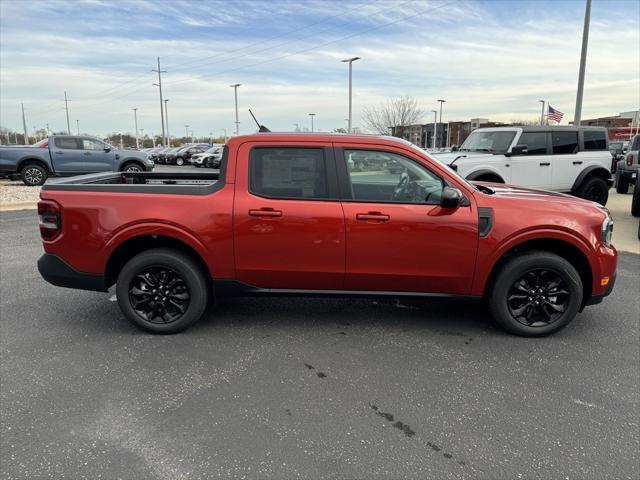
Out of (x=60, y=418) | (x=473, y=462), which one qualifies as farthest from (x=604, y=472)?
(x=60, y=418)

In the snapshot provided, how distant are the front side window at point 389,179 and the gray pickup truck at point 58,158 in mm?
15222

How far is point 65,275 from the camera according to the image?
4148 millimetres

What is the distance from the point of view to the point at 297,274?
4082mm

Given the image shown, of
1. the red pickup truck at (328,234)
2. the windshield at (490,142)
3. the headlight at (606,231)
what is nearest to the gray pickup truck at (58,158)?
the windshield at (490,142)

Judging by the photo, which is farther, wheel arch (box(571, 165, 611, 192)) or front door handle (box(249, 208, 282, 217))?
wheel arch (box(571, 165, 611, 192))

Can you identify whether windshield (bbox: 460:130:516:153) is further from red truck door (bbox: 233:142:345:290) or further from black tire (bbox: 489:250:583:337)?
red truck door (bbox: 233:142:345:290)

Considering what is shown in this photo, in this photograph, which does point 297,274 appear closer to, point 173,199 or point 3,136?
point 173,199

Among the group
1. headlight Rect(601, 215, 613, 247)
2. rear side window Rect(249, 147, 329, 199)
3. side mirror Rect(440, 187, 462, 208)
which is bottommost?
headlight Rect(601, 215, 613, 247)

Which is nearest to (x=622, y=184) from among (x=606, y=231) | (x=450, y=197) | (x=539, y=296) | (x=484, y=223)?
(x=606, y=231)

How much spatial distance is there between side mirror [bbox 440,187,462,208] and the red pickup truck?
0.03 m

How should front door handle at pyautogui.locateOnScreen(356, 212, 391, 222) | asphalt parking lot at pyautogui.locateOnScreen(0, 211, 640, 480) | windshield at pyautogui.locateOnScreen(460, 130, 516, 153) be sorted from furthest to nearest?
windshield at pyautogui.locateOnScreen(460, 130, 516, 153), front door handle at pyautogui.locateOnScreen(356, 212, 391, 222), asphalt parking lot at pyautogui.locateOnScreen(0, 211, 640, 480)

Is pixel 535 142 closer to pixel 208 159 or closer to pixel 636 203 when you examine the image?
pixel 636 203

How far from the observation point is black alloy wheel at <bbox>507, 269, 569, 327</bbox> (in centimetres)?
411

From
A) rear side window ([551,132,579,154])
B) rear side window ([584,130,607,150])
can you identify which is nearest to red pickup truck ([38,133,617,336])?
rear side window ([551,132,579,154])
